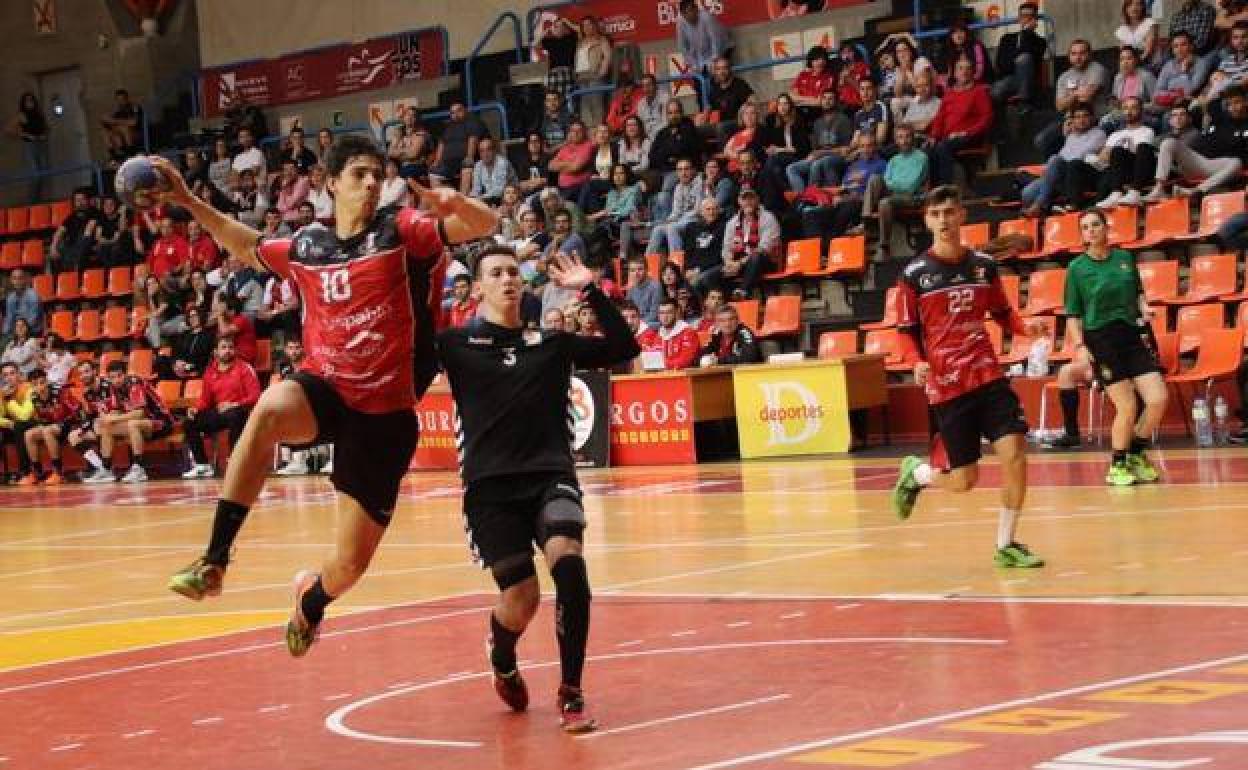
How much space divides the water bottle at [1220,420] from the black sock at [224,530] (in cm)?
1350

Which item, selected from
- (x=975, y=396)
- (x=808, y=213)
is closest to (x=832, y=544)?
(x=975, y=396)

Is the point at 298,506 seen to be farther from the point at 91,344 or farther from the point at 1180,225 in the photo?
the point at 91,344

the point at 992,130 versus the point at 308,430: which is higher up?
the point at 992,130

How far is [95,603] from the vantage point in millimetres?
13742

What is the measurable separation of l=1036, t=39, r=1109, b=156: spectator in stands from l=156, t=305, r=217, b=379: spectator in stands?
42.4 feet

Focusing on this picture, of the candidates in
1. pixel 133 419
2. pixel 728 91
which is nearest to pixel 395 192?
pixel 728 91

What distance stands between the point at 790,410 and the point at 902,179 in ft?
12.0

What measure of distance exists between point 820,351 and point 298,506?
6.85m

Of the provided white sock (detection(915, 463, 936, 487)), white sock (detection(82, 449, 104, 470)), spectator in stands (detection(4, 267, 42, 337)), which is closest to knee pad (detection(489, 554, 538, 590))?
white sock (detection(915, 463, 936, 487))

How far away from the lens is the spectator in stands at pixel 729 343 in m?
24.1

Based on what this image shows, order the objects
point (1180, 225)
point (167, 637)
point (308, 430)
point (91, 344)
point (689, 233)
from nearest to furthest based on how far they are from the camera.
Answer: point (308, 430) → point (167, 637) → point (1180, 225) → point (689, 233) → point (91, 344)

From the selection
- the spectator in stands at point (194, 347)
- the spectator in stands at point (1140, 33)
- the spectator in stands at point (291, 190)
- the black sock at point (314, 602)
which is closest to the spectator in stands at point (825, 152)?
the spectator in stands at point (1140, 33)

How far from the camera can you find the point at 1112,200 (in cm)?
2292

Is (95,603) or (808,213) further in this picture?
(808,213)
